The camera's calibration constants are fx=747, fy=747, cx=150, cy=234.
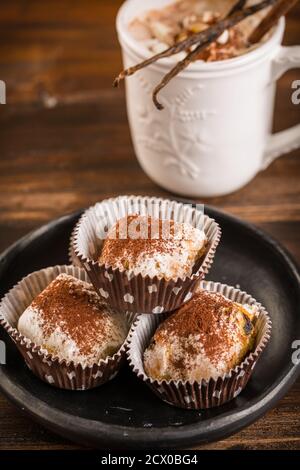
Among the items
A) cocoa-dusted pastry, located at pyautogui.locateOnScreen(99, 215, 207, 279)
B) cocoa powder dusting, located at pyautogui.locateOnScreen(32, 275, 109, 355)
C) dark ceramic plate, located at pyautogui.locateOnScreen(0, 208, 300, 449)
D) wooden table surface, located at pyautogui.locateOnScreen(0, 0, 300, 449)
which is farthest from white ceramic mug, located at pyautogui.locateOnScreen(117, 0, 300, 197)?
cocoa powder dusting, located at pyautogui.locateOnScreen(32, 275, 109, 355)

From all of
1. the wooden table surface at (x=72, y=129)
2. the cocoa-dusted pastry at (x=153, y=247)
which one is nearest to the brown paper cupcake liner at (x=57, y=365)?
the cocoa-dusted pastry at (x=153, y=247)

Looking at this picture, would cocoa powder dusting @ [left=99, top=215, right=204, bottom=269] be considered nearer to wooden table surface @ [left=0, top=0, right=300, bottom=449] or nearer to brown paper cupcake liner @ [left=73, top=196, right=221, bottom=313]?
brown paper cupcake liner @ [left=73, top=196, right=221, bottom=313]

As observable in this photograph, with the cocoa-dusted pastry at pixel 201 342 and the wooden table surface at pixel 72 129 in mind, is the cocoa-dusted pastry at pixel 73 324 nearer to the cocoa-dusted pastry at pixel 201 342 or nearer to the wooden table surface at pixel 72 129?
the cocoa-dusted pastry at pixel 201 342

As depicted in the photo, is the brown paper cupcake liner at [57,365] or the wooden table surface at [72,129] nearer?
the brown paper cupcake liner at [57,365]

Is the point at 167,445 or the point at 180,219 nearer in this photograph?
the point at 167,445
